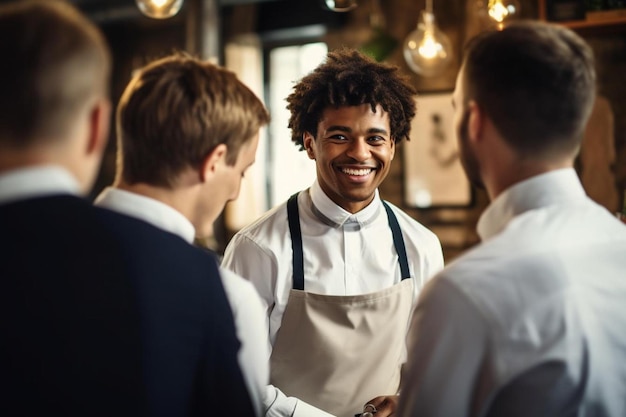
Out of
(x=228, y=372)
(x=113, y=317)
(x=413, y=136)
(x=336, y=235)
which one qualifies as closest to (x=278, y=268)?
(x=336, y=235)

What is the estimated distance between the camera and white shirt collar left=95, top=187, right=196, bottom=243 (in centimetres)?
120

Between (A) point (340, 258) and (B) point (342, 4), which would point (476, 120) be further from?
(B) point (342, 4)

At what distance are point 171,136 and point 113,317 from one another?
1.21 feet

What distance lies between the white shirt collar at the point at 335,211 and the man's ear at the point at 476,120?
965mm

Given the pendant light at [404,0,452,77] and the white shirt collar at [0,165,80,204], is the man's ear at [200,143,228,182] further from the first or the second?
the pendant light at [404,0,452,77]

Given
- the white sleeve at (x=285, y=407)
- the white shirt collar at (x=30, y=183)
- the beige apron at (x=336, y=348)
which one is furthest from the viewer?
the beige apron at (x=336, y=348)

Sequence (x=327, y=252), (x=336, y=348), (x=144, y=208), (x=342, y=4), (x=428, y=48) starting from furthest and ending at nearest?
(x=428, y=48) → (x=342, y=4) → (x=327, y=252) → (x=336, y=348) → (x=144, y=208)

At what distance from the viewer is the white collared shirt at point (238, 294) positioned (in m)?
1.21

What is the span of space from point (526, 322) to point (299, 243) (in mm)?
1109

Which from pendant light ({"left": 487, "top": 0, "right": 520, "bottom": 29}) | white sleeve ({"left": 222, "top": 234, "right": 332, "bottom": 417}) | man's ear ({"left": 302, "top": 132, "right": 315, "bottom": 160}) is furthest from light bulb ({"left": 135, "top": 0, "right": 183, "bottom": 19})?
white sleeve ({"left": 222, "top": 234, "right": 332, "bottom": 417})

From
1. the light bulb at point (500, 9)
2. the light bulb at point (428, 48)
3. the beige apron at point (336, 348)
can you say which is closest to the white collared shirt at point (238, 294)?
the beige apron at point (336, 348)

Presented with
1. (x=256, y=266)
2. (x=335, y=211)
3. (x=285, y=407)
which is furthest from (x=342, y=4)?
(x=285, y=407)

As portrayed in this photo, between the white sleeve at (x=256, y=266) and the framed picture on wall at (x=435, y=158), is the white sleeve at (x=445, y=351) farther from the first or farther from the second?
the framed picture on wall at (x=435, y=158)

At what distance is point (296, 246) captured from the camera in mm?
2143
